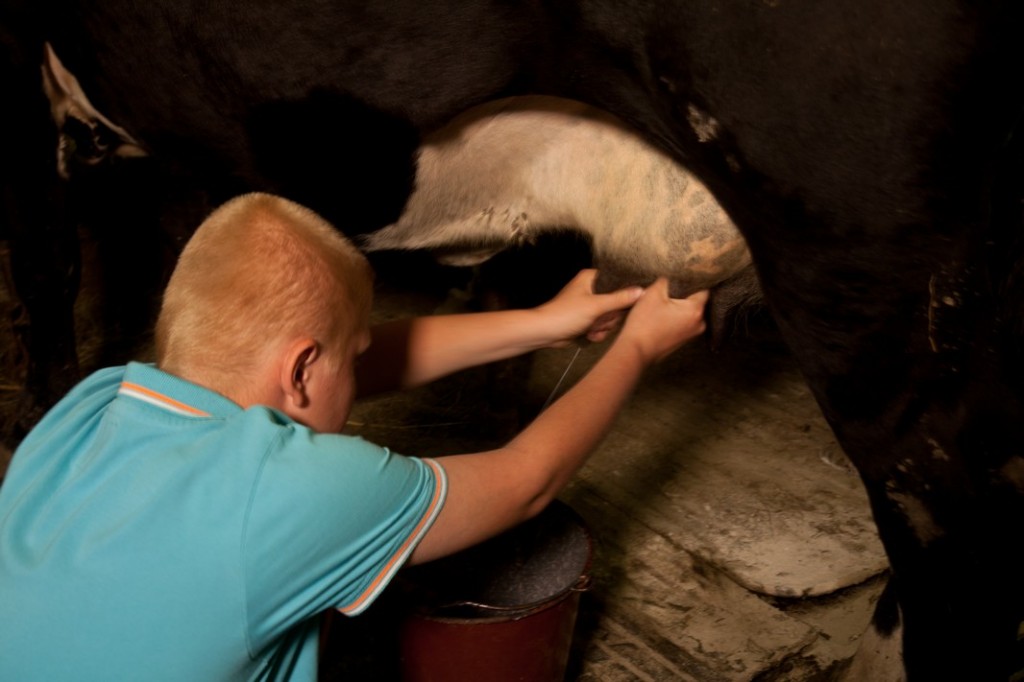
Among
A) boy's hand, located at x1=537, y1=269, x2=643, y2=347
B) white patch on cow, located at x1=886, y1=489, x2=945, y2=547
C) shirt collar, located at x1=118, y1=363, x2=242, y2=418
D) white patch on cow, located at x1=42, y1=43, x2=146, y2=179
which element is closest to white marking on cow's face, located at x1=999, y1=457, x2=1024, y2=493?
white patch on cow, located at x1=886, y1=489, x2=945, y2=547

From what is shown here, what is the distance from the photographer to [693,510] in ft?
7.45

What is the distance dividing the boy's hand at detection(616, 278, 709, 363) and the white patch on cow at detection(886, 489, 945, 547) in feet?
1.15

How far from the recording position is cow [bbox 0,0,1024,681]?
1098 mm

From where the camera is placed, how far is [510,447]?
4.05 ft

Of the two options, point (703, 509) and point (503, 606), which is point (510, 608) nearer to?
point (503, 606)

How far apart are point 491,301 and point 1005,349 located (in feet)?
4.87

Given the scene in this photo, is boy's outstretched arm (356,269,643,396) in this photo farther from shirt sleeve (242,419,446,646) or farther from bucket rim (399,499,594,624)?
shirt sleeve (242,419,446,646)

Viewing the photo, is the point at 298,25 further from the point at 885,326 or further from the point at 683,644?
the point at 683,644

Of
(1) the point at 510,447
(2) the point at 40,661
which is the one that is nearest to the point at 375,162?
(1) the point at 510,447

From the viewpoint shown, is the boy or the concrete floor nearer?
the boy

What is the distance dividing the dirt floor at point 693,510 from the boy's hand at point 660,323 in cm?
36

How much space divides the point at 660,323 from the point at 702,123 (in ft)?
1.12

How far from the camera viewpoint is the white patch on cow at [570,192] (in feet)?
5.10

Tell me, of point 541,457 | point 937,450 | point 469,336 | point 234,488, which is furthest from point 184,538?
point 937,450
